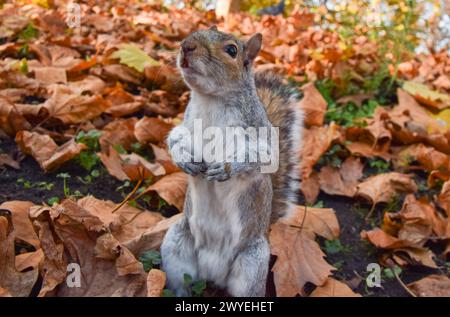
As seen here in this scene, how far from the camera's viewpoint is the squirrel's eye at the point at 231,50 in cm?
156

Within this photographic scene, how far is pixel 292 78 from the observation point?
3342 mm

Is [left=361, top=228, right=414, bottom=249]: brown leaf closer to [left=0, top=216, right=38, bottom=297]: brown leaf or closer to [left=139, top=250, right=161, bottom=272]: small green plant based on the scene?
[left=139, top=250, right=161, bottom=272]: small green plant

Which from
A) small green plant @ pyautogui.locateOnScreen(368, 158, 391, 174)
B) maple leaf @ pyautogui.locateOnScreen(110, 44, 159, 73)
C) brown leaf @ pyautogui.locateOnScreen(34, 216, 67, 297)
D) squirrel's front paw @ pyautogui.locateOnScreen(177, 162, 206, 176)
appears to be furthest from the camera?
maple leaf @ pyautogui.locateOnScreen(110, 44, 159, 73)

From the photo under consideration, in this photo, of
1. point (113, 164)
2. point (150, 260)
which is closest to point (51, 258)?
point (150, 260)

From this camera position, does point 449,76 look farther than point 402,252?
Yes

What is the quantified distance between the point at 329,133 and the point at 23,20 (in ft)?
7.16

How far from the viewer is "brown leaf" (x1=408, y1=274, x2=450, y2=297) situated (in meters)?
1.75

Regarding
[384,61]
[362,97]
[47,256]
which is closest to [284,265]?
[47,256]

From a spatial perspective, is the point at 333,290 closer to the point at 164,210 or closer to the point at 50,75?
the point at 164,210

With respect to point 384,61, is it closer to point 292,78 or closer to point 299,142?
point 292,78

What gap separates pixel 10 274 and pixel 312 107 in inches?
71.9

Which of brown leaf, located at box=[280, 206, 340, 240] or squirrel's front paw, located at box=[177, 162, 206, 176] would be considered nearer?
squirrel's front paw, located at box=[177, 162, 206, 176]

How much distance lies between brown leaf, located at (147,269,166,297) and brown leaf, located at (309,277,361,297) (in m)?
0.55

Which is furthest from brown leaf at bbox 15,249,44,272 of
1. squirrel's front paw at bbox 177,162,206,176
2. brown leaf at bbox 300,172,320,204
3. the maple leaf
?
the maple leaf
